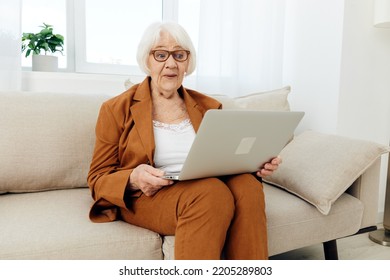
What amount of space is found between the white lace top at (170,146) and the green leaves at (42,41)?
1.01 metres

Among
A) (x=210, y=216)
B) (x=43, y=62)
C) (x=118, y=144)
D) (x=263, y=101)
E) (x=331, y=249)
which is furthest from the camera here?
Answer: (x=43, y=62)

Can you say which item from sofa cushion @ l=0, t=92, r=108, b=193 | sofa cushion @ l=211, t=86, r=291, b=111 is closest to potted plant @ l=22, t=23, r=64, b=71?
sofa cushion @ l=0, t=92, r=108, b=193

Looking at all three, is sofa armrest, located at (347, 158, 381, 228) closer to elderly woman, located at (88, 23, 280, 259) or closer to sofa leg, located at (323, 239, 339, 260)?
sofa leg, located at (323, 239, 339, 260)

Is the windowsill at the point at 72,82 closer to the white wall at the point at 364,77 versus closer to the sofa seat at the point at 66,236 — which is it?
the sofa seat at the point at 66,236

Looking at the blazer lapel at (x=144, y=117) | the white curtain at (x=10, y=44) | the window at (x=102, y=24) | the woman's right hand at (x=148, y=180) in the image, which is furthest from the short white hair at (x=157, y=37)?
the window at (x=102, y=24)

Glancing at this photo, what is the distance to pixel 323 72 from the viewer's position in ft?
6.68

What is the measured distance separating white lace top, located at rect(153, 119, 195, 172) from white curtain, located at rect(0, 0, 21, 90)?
0.86 metres

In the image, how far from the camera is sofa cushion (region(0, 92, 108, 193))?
136 cm

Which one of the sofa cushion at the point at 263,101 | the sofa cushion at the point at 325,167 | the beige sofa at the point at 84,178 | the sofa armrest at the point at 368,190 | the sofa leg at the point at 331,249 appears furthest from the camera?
the sofa cushion at the point at 263,101

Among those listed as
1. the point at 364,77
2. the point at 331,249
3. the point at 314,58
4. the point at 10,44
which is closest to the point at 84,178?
the point at 10,44

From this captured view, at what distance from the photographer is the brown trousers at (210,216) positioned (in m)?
0.95

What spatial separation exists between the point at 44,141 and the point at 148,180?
0.60 metres

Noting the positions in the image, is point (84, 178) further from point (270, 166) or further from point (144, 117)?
point (270, 166)

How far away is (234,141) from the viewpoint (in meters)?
0.95
